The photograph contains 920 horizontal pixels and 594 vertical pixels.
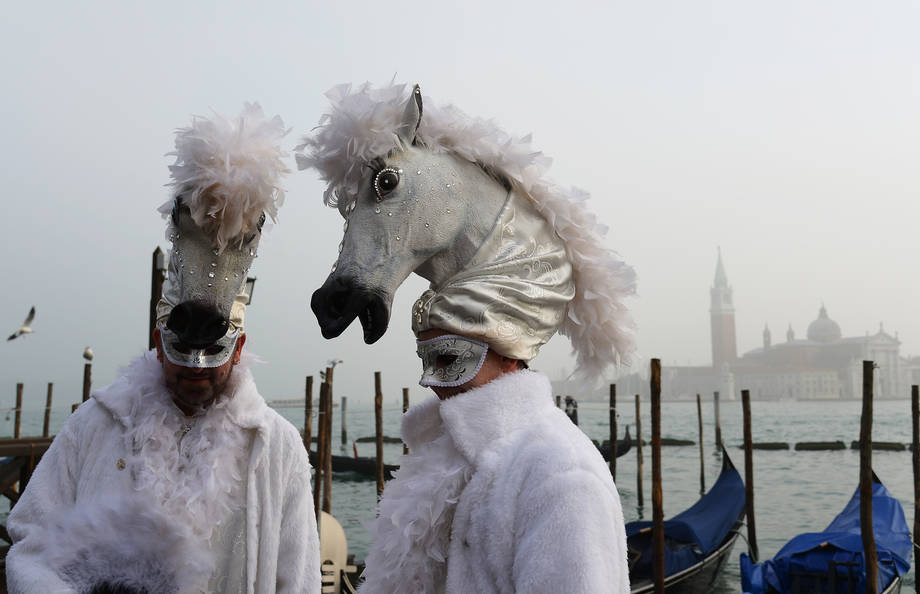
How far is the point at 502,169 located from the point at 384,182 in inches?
8.6

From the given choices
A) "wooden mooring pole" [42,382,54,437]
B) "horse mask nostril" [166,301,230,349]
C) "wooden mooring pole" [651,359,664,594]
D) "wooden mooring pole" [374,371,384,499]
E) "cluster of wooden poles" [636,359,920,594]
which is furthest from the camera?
"wooden mooring pole" [42,382,54,437]

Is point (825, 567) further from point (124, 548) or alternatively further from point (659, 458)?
point (124, 548)

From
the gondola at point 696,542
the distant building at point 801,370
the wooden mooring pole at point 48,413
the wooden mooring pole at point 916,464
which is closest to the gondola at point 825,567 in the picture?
the gondola at point 696,542

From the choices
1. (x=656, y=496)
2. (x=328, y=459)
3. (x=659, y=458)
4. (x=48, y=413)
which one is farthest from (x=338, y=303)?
(x=48, y=413)

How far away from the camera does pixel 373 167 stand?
123cm

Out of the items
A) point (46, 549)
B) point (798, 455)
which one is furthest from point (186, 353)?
point (798, 455)

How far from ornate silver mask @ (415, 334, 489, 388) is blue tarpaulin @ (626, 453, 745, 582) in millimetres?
6658

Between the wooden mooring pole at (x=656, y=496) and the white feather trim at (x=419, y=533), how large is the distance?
753 centimetres

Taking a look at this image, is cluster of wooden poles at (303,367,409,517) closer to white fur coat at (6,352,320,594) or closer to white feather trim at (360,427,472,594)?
white fur coat at (6,352,320,594)

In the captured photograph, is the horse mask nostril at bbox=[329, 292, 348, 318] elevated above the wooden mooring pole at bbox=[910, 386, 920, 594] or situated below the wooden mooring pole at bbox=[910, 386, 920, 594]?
above

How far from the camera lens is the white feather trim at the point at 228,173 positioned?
6.97ft

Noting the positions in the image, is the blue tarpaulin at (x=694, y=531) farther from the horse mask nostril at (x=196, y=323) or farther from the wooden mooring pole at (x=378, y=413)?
the horse mask nostril at (x=196, y=323)

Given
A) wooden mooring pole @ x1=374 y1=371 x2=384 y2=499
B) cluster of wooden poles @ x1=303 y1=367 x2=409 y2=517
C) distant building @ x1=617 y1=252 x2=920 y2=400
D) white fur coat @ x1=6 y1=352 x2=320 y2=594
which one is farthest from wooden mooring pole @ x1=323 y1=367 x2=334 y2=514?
distant building @ x1=617 y1=252 x2=920 y2=400

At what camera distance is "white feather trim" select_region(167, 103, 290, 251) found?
2.12 meters
